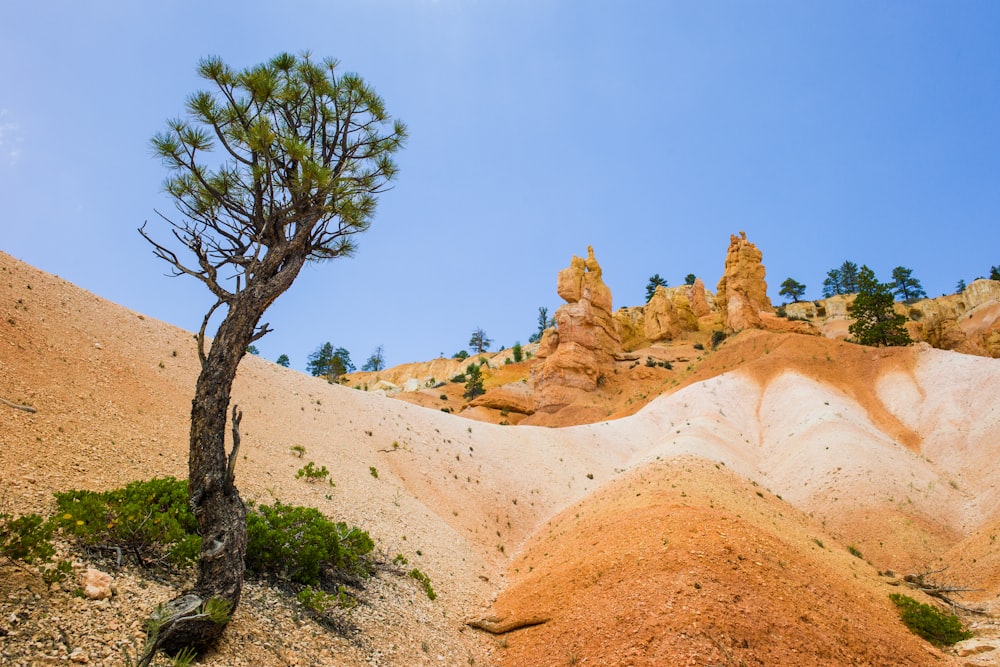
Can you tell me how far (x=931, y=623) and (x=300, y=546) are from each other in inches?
599

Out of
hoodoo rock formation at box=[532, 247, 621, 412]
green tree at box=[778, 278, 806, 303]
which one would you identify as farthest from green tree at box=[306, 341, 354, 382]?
green tree at box=[778, 278, 806, 303]

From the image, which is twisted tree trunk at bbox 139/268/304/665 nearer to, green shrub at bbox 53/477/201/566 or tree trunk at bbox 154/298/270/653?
tree trunk at bbox 154/298/270/653

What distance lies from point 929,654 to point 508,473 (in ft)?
53.9

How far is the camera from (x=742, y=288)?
5894 centimetres

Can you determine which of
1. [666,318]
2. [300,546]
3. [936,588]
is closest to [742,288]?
[666,318]

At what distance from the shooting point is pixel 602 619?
1116cm

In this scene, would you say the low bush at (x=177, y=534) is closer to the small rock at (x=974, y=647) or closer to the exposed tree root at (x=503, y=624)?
the exposed tree root at (x=503, y=624)

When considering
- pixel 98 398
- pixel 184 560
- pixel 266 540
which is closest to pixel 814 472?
pixel 266 540

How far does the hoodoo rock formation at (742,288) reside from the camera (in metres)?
55.9

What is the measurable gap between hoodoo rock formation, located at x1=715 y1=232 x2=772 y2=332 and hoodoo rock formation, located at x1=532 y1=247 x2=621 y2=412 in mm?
13491

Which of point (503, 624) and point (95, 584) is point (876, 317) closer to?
point (503, 624)

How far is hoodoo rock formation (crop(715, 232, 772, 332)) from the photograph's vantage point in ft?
184

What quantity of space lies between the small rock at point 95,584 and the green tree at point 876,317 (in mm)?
50635

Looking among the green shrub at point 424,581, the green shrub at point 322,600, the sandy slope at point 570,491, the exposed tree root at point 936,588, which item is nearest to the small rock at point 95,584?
the sandy slope at point 570,491
